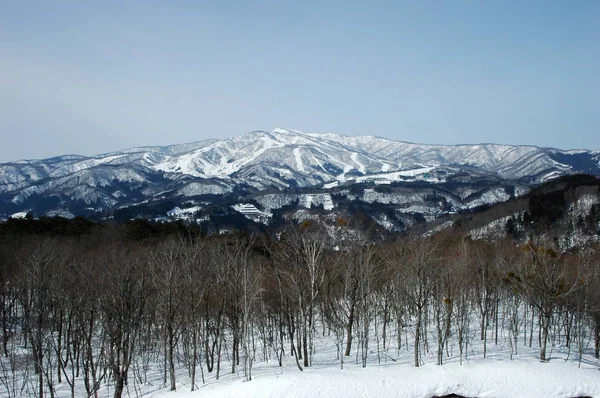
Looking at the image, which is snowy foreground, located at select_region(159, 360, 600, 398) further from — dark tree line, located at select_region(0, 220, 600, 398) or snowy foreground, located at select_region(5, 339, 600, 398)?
dark tree line, located at select_region(0, 220, 600, 398)

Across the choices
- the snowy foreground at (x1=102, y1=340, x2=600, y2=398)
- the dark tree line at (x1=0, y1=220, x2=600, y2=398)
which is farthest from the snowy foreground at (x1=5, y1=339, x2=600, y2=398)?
the dark tree line at (x1=0, y1=220, x2=600, y2=398)

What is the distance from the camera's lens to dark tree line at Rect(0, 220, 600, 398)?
74.2 ft

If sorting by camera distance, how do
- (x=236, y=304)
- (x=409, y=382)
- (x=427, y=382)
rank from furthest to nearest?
(x=236, y=304) < (x=427, y=382) < (x=409, y=382)

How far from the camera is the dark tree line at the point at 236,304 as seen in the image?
22.6 meters

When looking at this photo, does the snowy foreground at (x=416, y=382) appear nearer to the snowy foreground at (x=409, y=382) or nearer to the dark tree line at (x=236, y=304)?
the snowy foreground at (x=409, y=382)

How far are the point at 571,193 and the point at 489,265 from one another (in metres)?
71.8

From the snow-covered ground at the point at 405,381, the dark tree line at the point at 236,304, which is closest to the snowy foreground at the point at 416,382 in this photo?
the snow-covered ground at the point at 405,381

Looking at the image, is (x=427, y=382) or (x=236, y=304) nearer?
(x=427, y=382)

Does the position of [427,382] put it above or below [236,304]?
below

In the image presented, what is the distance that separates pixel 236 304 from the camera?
78.8 feet

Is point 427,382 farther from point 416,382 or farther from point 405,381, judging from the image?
point 405,381

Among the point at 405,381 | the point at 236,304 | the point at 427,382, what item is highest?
the point at 236,304

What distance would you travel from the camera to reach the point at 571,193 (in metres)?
94.9

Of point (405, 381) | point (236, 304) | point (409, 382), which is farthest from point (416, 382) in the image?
point (236, 304)
